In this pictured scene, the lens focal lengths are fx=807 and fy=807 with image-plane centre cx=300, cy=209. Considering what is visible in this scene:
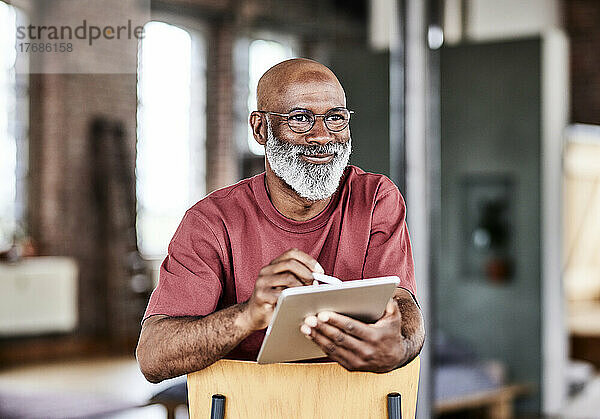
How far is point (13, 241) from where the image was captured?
460 cm

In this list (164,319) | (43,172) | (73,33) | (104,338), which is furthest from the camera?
(43,172)

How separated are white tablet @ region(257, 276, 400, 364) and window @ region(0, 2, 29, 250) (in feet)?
4.33

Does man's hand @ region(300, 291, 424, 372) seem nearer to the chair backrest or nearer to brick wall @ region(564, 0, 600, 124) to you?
the chair backrest

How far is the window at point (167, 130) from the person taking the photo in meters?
2.30

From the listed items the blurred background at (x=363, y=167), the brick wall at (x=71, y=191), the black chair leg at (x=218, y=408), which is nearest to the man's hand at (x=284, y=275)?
the black chair leg at (x=218, y=408)

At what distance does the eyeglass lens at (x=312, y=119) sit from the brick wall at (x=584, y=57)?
2142mm

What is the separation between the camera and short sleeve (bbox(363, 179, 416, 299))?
150 cm

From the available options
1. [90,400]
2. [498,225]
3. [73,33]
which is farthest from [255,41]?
[498,225]

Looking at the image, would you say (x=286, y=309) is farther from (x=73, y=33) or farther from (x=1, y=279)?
(x=1, y=279)

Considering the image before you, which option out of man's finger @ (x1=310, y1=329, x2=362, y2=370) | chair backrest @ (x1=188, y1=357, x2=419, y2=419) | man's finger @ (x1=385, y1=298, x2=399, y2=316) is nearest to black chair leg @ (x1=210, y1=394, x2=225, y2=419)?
chair backrest @ (x1=188, y1=357, x2=419, y2=419)

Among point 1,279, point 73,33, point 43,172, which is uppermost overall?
point 73,33

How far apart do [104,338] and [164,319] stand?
5.41 feet

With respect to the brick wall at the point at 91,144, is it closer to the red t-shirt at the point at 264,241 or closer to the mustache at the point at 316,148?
the red t-shirt at the point at 264,241

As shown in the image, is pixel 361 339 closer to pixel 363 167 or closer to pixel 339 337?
pixel 339 337
